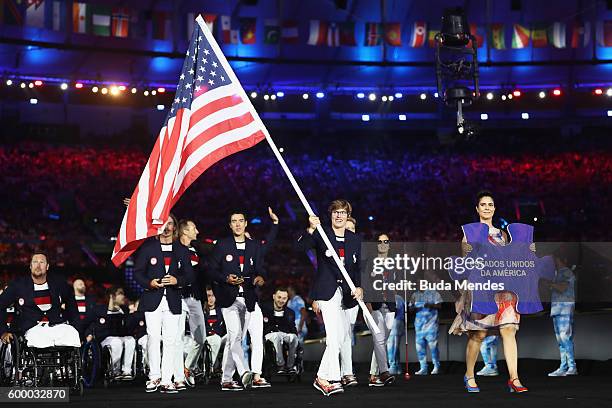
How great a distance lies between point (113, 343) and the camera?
47.1 feet

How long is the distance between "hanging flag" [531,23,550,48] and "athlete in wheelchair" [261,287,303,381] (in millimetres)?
22514

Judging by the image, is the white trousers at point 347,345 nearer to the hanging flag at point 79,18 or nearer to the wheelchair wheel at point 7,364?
the wheelchair wheel at point 7,364

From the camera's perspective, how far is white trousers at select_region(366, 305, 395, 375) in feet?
40.8

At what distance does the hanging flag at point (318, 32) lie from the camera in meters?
35.8

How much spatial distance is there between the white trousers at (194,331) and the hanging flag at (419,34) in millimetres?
22958

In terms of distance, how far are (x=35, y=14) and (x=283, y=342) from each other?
20826 mm

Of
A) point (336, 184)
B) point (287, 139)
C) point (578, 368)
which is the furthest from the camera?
point (287, 139)

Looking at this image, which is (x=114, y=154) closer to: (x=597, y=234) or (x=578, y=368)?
(x=597, y=234)

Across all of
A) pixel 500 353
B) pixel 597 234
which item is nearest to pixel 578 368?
pixel 500 353

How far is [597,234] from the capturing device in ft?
114

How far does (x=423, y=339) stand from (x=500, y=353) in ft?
5.12

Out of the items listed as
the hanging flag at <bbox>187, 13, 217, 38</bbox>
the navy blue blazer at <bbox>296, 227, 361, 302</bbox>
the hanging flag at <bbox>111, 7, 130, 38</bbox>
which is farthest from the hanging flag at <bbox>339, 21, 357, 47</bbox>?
the navy blue blazer at <bbox>296, 227, 361, 302</bbox>

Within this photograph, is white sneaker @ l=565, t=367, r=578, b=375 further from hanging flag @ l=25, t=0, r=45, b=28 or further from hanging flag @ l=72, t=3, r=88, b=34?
hanging flag @ l=25, t=0, r=45, b=28

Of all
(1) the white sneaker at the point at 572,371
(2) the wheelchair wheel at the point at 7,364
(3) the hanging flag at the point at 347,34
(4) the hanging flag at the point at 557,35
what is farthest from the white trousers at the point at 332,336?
(4) the hanging flag at the point at 557,35
